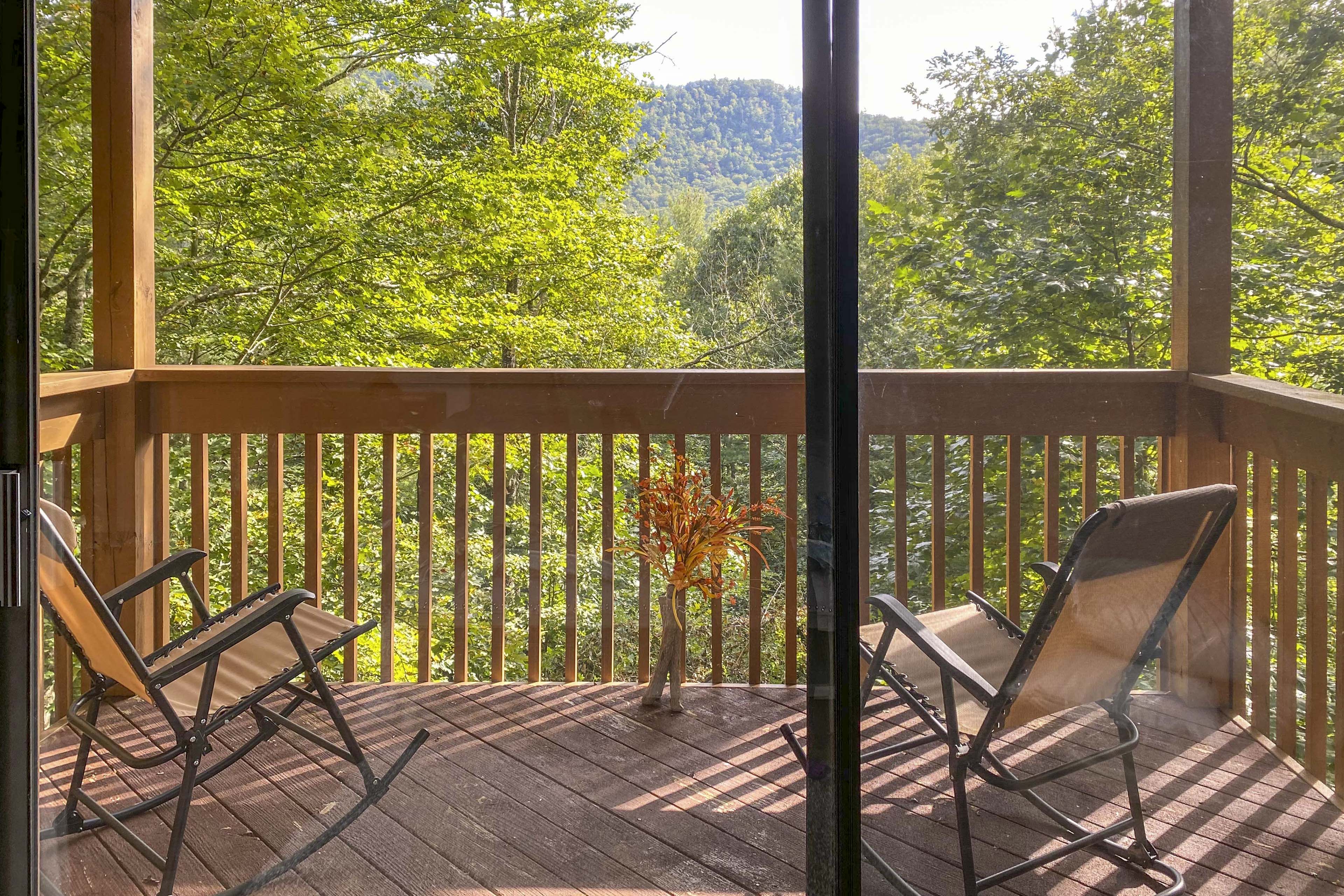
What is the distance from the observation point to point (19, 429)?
1.68 m

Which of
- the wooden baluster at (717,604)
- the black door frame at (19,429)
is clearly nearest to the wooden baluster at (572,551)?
the wooden baluster at (717,604)

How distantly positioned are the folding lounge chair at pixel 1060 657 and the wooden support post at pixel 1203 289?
4 cm

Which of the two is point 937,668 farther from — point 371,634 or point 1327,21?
point 1327,21

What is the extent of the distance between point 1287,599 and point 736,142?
117 centimetres

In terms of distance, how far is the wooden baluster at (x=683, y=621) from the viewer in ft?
5.06

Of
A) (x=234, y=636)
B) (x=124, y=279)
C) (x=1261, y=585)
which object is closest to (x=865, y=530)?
(x=1261, y=585)

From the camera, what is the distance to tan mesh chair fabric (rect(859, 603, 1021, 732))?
1.52m

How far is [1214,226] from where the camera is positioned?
1449mm

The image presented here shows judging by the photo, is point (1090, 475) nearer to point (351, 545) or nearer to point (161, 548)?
point (351, 545)

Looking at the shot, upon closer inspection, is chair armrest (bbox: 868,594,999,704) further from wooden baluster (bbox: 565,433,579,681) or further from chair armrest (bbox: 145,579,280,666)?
chair armrest (bbox: 145,579,280,666)

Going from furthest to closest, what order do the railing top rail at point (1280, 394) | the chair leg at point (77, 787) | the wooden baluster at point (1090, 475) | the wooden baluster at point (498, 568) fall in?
the chair leg at point (77, 787), the wooden baluster at point (498, 568), the wooden baluster at point (1090, 475), the railing top rail at point (1280, 394)

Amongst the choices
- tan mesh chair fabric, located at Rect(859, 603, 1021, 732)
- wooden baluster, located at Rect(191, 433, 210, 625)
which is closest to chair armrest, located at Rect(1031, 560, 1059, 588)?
tan mesh chair fabric, located at Rect(859, 603, 1021, 732)

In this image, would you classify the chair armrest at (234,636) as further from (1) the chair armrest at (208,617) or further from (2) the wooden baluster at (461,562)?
(2) the wooden baluster at (461,562)

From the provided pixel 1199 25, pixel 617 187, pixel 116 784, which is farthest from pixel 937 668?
pixel 116 784
